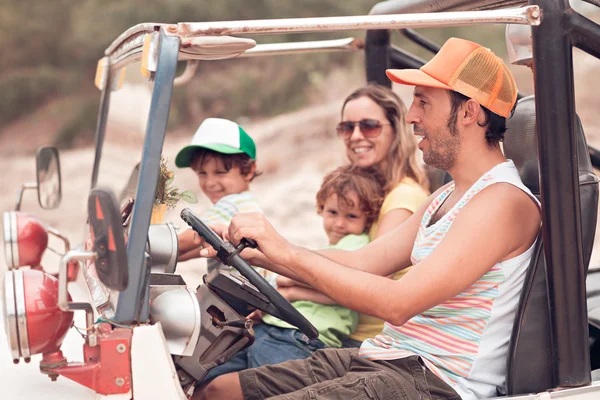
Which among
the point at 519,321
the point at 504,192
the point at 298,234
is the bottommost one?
the point at 298,234

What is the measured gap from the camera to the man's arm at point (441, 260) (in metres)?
2.10

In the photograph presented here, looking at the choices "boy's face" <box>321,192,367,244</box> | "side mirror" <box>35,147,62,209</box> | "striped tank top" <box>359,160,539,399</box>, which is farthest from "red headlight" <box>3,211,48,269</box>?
"striped tank top" <box>359,160,539,399</box>

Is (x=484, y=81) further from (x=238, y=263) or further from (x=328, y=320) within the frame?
(x=328, y=320)

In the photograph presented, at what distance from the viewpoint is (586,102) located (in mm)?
12375

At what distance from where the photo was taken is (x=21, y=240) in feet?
8.80

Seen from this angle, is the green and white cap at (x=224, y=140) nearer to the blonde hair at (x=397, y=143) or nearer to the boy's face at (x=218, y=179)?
the boy's face at (x=218, y=179)

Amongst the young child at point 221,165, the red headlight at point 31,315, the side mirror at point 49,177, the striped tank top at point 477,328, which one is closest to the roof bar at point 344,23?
the striped tank top at point 477,328

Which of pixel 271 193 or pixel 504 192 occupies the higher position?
pixel 504 192

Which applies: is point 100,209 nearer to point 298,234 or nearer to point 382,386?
point 382,386

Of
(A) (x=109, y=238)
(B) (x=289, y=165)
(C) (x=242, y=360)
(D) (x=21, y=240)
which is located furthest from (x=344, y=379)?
(B) (x=289, y=165)

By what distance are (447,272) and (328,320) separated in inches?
33.7

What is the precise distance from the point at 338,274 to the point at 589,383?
0.72 meters

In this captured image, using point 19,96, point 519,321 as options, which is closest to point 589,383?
point 519,321

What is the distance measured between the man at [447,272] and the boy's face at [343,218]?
0.74m
